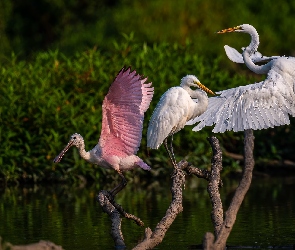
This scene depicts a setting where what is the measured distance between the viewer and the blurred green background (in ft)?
56.9

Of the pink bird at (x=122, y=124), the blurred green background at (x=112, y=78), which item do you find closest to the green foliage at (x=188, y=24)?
the blurred green background at (x=112, y=78)

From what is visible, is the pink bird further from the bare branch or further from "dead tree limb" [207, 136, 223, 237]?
"dead tree limb" [207, 136, 223, 237]

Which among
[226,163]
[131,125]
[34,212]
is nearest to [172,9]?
[226,163]

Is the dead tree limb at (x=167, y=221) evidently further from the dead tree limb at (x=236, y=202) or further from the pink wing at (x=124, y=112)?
the pink wing at (x=124, y=112)

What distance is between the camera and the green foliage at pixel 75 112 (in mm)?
17266

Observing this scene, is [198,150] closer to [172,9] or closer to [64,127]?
[64,127]

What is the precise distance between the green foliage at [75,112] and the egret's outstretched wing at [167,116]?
5.41m

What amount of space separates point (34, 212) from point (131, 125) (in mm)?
2630

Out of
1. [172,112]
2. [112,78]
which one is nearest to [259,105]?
[172,112]

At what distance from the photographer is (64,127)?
57.3ft

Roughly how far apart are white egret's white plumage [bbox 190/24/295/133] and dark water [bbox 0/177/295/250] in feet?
3.87

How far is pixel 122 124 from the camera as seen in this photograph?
12.2 meters

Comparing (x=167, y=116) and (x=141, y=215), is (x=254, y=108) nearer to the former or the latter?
(x=167, y=116)

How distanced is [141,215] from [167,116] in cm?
242
